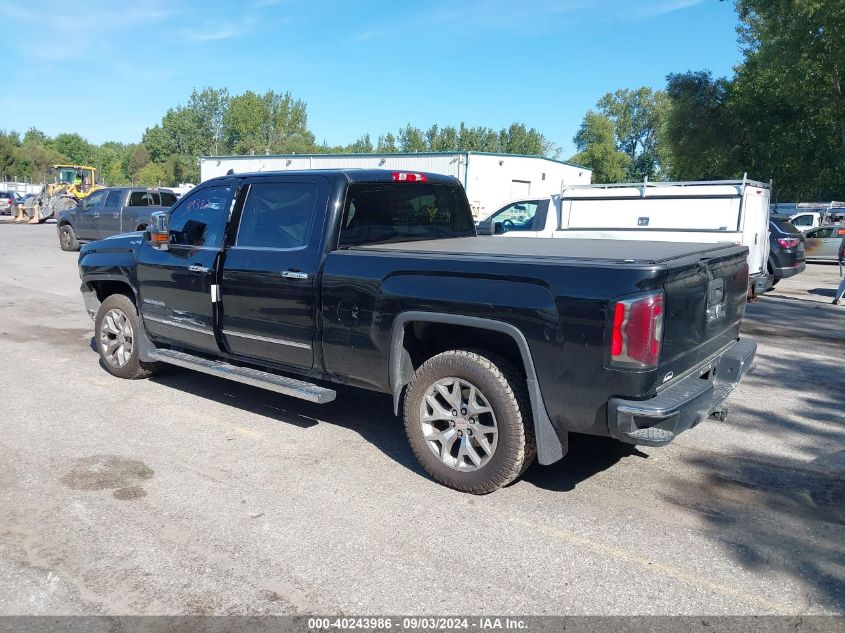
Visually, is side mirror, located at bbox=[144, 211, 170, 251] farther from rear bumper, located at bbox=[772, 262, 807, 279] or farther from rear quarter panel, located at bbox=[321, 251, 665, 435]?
rear bumper, located at bbox=[772, 262, 807, 279]

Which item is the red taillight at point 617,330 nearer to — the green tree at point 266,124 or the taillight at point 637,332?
the taillight at point 637,332

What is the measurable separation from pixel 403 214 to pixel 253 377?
5.65 feet

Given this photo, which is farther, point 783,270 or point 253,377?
point 783,270

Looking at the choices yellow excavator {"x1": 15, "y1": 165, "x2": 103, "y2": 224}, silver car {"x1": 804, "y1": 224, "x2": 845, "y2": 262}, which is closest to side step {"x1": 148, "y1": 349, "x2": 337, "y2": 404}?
silver car {"x1": 804, "y1": 224, "x2": 845, "y2": 262}

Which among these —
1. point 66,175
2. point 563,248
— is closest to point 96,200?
point 563,248

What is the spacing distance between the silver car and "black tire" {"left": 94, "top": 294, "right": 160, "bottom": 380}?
70.6 ft

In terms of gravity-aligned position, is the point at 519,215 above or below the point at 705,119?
below

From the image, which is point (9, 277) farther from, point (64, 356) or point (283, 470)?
point (283, 470)

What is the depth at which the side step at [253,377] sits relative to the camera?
490cm

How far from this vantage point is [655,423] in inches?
143

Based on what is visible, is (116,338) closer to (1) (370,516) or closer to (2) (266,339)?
(2) (266,339)

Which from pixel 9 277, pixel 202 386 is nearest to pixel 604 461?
pixel 202 386

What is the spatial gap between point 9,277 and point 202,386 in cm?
1068

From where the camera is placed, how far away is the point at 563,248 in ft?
15.1
